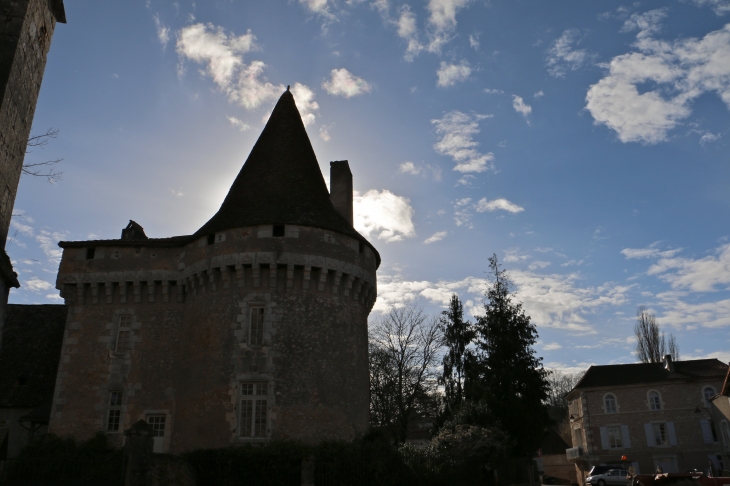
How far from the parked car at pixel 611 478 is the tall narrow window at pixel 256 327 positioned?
769 inches

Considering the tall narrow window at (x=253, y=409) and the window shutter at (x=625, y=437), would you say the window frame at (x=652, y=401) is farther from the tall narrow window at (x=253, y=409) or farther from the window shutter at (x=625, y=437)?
the tall narrow window at (x=253, y=409)

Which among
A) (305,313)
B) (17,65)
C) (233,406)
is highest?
(17,65)

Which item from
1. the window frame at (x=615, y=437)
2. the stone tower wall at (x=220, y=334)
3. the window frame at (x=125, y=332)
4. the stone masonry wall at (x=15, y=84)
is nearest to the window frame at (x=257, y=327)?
the stone tower wall at (x=220, y=334)

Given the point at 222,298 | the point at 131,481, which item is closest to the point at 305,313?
the point at 222,298

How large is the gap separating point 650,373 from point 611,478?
12.2 meters

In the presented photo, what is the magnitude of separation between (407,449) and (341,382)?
9.13 feet

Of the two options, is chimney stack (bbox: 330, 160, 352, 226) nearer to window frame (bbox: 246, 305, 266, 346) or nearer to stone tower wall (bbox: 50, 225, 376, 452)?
stone tower wall (bbox: 50, 225, 376, 452)

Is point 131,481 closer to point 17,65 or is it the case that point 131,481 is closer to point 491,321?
point 17,65

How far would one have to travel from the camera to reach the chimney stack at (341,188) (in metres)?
22.4

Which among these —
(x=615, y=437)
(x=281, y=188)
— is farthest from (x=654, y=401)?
(x=281, y=188)

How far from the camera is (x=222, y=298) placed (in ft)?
56.8

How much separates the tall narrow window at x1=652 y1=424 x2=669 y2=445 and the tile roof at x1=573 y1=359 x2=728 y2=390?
2.75m

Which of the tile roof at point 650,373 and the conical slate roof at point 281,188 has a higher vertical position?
the conical slate roof at point 281,188

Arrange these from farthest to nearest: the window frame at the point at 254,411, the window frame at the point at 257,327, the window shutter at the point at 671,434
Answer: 1. the window shutter at the point at 671,434
2. the window frame at the point at 257,327
3. the window frame at the point at 254,411
